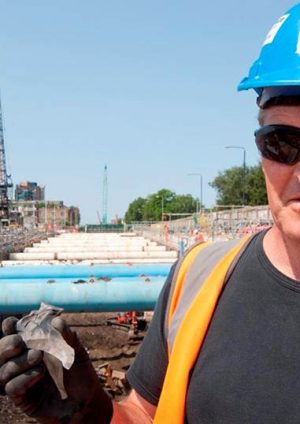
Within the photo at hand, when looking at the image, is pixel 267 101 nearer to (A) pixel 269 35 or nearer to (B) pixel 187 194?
(A) pixel 269 35

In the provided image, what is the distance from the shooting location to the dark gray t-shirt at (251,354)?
1.56 metres

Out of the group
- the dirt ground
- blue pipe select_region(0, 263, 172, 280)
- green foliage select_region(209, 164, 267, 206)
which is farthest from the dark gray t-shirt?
green foliage select_region(209, 164, 267, 206)

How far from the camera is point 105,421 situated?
1.89 m

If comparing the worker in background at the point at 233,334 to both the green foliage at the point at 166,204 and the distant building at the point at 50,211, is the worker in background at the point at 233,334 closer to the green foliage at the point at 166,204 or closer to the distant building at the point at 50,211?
the distant building at the point at 50,211

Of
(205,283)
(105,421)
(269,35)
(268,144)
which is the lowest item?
(105,421)

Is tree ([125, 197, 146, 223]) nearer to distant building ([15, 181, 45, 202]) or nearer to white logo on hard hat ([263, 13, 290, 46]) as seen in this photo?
distant building ([15, 181, 45, 202])

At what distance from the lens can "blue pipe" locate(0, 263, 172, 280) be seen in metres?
3.02

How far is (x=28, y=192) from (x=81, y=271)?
503 ft

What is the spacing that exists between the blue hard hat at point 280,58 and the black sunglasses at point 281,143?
134mm

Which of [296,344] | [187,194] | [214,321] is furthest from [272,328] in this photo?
[187,194]

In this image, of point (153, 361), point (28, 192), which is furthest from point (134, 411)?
point (28, 192)

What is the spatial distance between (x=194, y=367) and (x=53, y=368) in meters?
0.43

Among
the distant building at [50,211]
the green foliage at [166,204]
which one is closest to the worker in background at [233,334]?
the distant building at [50,211]

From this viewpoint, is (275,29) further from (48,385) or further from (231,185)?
(231,185)
